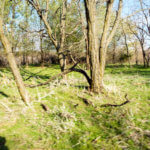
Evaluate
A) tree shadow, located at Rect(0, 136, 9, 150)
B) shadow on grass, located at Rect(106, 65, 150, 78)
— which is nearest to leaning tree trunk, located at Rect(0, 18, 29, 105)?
tree shadow, located at Rect(0, 136, 9, 150)

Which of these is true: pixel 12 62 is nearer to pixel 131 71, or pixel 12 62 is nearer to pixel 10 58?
pixel 10 58

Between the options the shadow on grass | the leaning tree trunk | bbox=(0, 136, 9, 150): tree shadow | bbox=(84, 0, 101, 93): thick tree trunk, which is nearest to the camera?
bbox=(0, 136, 9, 150): tree shadow

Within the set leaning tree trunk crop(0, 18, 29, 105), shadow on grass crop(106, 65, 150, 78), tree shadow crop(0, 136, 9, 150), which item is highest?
leaning tree trunk crop(0, 18, 29, 105)

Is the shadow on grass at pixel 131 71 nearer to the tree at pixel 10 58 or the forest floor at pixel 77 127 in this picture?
the forest floor at pixel 77 127

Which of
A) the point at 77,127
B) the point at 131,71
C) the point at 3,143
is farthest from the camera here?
the point at 131,71

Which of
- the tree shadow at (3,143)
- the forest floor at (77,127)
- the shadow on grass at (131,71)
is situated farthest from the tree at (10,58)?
the shadow on grass at (131,71)

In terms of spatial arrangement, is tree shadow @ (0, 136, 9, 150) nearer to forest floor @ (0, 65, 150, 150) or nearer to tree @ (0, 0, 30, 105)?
forest floor @ (0, 65, 150, 150)

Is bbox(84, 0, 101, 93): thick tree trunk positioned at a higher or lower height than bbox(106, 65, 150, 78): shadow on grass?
higher

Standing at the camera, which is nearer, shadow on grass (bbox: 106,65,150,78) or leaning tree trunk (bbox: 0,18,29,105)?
leaning tree trunk (bbox: 0,18,29,105)

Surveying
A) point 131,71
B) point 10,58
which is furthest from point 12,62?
point 131,71

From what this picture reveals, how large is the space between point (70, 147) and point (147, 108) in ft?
7.92

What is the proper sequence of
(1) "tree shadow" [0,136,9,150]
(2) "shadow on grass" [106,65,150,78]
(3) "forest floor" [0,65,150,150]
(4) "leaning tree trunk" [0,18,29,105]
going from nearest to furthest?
(1) "tree shadow" [0,136,9,150], (3) "forest floor" [0,65,150,150], (4) "leaning tree trunk" [0,18,29,105], (2) "shadow on grass" [106,65,150,78]

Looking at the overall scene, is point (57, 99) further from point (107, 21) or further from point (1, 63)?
point (1, 63)

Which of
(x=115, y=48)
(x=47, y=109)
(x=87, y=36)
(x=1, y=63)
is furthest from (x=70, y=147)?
(x=115, y=48)
